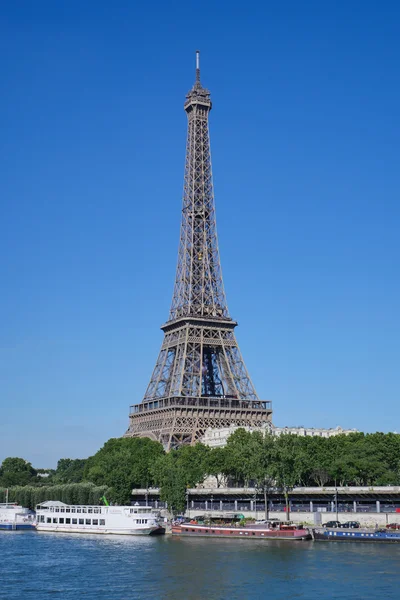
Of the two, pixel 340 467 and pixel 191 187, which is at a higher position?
pixel 191 187

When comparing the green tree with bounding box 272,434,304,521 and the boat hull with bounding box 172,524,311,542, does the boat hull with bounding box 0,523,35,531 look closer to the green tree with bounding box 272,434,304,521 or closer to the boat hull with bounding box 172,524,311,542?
the boat hull with bounding box 172,524,311,542

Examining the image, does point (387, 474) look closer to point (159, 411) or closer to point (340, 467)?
point (340, 467)

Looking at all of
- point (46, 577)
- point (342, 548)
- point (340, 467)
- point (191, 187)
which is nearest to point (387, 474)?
point (340, 467)

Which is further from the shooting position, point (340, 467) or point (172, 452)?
point (172, 452)

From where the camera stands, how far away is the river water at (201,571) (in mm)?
54031

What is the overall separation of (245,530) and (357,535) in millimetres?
13043

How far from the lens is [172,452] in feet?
404

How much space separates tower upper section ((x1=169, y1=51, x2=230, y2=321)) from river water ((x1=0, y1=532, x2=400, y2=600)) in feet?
220

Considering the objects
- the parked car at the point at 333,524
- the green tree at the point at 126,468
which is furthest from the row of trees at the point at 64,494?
the parked car at the point at 333,524

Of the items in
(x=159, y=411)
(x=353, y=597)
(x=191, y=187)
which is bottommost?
(x=353, y=597)

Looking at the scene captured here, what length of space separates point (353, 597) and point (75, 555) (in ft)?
105

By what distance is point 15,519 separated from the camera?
117 metres

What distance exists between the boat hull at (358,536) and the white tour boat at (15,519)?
152 ft

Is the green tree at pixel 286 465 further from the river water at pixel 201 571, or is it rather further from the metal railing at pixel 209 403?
the metal railing at pixel 209 403
